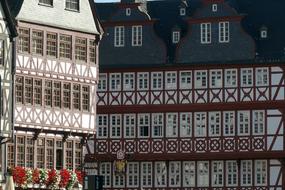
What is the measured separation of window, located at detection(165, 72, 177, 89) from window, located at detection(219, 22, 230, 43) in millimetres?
3526

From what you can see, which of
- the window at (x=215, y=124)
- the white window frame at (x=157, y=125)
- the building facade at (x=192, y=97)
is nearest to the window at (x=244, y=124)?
the building facade at (x=192, y=97)

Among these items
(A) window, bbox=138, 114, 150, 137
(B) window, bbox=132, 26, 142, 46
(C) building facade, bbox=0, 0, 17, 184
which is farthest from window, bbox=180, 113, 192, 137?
(C) building facade, bbox=0, 0, 17, 184

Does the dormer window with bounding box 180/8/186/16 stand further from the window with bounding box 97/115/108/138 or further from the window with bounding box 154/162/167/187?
the window with bounding box 154/162/167/187

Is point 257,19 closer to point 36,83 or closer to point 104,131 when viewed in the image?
point 104,131

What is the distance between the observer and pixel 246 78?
314 ft

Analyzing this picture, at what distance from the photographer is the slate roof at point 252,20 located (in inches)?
3755

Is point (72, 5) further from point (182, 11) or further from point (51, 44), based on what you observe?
point (182, 11)

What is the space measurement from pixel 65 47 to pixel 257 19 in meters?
17.6

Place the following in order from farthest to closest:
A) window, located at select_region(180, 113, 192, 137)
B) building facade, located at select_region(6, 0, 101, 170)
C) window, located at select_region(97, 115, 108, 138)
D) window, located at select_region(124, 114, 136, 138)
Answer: window, located at select_region(97, 115, 108, 138) < window, located at select_region(124, 114, 136, 138) < window, located at select_region(180, 113, 192, 137) < building facade, located at select_region(6, 0, 101, 170)

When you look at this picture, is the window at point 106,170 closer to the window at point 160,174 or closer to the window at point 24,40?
the window at point 160,174

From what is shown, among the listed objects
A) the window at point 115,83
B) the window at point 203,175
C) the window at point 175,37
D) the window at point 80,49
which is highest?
the window at point 175,37

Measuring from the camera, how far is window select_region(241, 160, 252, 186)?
95375 millimetres

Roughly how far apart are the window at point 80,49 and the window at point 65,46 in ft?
1.97

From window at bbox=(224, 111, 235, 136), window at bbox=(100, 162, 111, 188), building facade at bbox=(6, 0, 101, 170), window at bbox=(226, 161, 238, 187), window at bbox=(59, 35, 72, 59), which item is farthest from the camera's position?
window at bbox=(100, 162, 111, 188)
